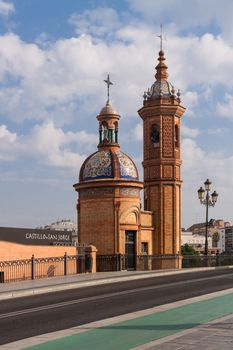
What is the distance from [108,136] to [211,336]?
32.9m

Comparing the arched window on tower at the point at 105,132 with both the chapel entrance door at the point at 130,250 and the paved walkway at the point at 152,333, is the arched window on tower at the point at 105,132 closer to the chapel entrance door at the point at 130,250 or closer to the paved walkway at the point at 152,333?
the chapel entrance door at the point at 130,250

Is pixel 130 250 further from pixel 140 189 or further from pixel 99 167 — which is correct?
pixel 99 167

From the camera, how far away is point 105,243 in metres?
39.9

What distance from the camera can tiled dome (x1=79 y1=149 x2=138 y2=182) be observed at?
39938 millimetres

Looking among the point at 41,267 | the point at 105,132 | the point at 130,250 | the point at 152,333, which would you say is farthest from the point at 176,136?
the point at 152,333

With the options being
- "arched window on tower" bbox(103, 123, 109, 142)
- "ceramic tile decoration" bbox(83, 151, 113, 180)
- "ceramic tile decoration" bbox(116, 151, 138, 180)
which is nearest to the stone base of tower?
"ceramic tile decoration" bbox(116, 151, 138, 180)

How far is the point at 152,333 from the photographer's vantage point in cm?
1139

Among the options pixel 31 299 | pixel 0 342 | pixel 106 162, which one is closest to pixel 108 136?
pixel 106 162

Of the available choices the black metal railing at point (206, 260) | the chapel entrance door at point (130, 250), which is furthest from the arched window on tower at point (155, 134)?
the chapel entrance door at point (130, 250)

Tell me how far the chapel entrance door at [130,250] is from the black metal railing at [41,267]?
5.03 meters

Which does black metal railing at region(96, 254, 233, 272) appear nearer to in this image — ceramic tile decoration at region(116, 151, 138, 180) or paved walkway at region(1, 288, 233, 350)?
ceramic tile decoration at region(116, 151, 138, 180)

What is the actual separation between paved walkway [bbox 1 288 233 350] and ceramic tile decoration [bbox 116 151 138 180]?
2507 centimetres

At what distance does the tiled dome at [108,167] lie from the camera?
39938mm

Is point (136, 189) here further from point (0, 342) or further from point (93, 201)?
point (0, 342)
